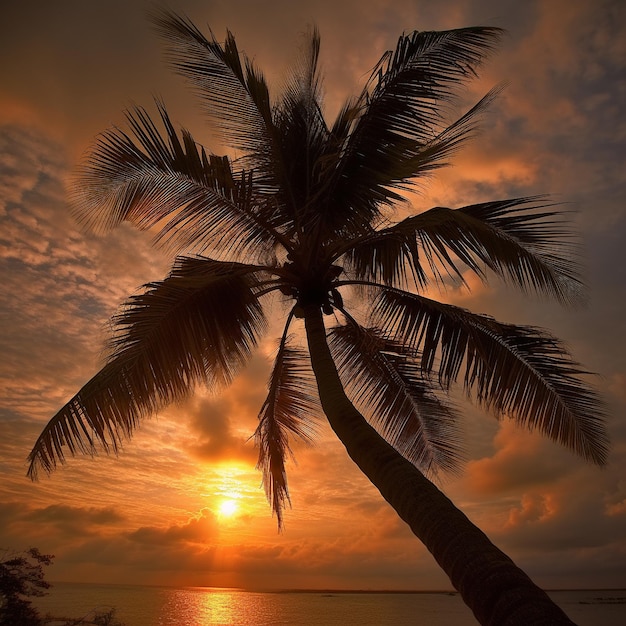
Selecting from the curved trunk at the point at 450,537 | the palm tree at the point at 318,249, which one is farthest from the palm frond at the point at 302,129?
the curved trunk at the point at 450,537

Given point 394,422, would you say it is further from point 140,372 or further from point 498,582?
point 498,582

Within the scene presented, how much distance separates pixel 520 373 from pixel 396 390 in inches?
93.1

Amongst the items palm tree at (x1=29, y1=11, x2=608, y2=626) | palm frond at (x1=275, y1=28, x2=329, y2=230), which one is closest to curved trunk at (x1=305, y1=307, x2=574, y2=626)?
palm tree at (x1=29, y1=11, x2=608, y2=626)

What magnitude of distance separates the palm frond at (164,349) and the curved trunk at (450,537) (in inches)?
66.5

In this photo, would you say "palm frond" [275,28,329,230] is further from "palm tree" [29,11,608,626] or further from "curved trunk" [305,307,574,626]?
"curved trunk" [305,307,574,626]

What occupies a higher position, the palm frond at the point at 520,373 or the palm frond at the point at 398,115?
the palm frond at the point at 398,115

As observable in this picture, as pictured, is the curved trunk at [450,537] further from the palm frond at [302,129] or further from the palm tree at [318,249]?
the palm frond at [302,129]

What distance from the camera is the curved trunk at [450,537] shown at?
113 inches

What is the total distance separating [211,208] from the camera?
6.66 metres

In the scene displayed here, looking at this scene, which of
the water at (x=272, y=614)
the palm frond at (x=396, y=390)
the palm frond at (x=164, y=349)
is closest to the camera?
the palm frond at (x=164, y=349)

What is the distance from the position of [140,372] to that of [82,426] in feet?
2.44

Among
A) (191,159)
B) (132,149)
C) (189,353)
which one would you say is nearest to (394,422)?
(189,353)

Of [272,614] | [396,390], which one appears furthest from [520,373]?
[272,614]

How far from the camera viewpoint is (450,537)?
3475mm
